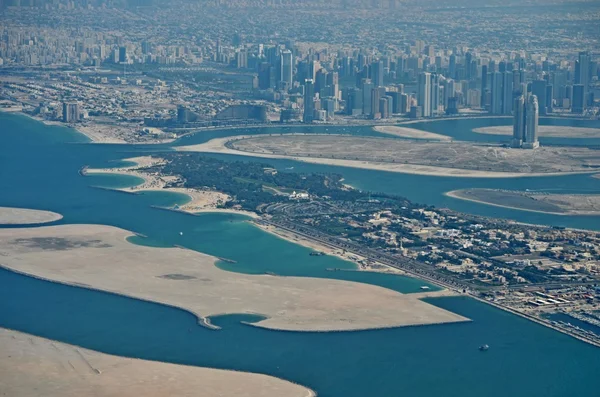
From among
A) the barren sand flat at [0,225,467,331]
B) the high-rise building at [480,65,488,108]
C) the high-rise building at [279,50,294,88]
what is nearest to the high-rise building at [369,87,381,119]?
the high-rise building at [480,65,488,108]

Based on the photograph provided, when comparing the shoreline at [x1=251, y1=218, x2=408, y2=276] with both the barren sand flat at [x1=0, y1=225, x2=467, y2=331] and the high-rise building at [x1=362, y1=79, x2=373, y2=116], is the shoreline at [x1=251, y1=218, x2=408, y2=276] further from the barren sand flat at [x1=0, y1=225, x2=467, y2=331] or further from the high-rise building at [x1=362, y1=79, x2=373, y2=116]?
the high-rise building at [x1=362, y1=79, x2=373, y2=116]

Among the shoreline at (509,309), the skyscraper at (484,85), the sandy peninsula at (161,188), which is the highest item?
the skyscraper at (484,85)

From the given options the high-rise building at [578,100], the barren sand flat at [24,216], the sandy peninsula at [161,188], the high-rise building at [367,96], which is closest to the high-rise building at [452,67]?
the high-rise building at [578,100]

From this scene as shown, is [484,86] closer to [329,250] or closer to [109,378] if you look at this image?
[329,250]

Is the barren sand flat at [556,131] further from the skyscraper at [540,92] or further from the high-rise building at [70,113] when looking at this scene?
the high-rise building at [70,113]

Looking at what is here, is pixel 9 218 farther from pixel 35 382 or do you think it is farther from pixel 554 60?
pixel 554 60

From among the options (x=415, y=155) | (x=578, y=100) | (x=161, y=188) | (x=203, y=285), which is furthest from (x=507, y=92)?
(x=203, y=285)

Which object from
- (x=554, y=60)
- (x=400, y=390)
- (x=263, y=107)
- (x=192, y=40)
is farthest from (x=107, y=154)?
(x=192, y=40)
